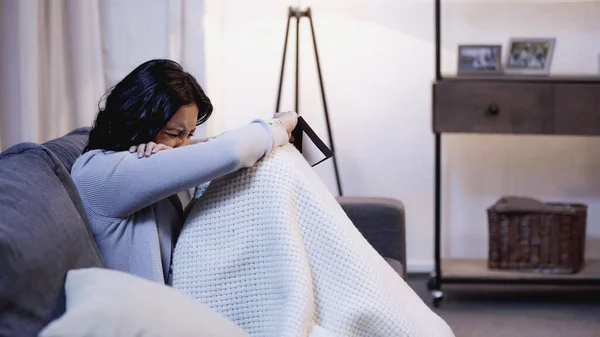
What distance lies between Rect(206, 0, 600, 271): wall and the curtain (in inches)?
25.1

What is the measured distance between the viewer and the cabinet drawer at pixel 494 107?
10.3ft

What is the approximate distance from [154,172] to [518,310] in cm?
202

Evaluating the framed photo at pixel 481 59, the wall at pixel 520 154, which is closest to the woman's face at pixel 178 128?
the framed photo at pixel 481 59

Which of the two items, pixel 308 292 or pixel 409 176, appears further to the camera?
pixel 409 176

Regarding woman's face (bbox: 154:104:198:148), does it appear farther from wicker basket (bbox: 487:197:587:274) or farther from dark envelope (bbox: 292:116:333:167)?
wicker basket (bbox: 487:197:587:274)

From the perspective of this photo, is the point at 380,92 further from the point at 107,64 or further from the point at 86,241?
the point at 86,241

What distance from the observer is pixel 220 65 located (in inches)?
143

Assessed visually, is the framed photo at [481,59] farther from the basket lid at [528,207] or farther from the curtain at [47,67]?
the curtain at [47,67]

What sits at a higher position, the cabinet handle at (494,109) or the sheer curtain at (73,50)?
the sheer curtain at (73,50)

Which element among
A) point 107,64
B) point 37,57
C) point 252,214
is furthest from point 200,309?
point 107,64

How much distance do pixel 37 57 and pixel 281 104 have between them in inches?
47.8

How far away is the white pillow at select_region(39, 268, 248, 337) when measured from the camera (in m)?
1.07

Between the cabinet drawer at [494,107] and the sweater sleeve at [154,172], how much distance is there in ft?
5.23

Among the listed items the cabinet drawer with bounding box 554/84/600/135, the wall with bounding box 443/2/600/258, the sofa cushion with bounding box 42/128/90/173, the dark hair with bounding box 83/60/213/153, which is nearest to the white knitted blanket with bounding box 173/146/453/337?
the dark hair with bounding box 83/60/213/153
